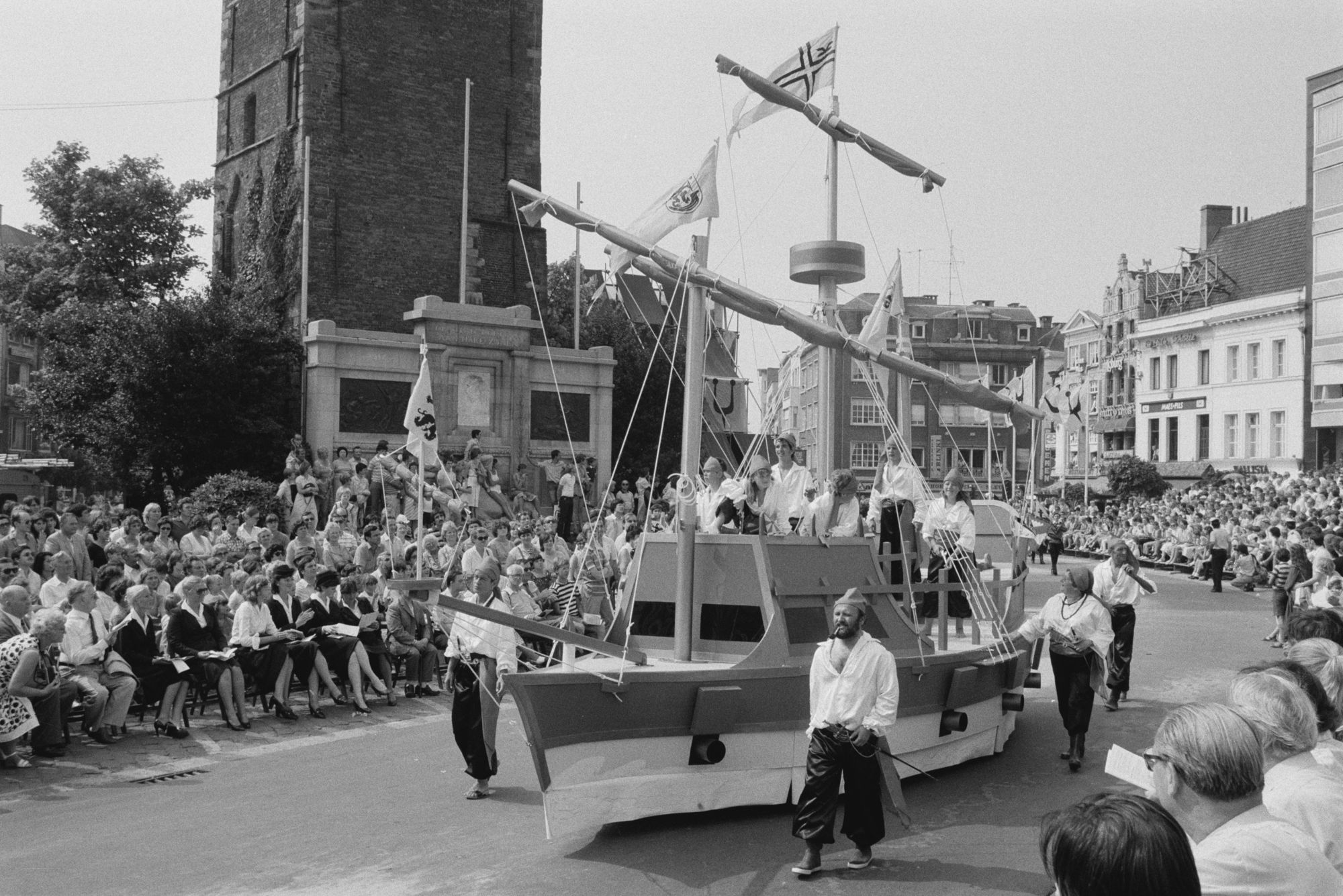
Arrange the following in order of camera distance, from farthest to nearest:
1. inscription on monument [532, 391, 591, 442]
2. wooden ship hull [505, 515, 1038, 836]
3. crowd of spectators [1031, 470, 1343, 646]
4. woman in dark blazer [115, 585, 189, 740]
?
inscription on monument [532, 391, 591, 442]
crowd of spectators [1031, 470, 1343, 646]
woman in dark blazer [115, 585, 189, 740]
wooden ship hull [505, 515, 1038, 836]

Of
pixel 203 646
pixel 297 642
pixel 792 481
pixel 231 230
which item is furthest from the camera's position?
pixel 231 230

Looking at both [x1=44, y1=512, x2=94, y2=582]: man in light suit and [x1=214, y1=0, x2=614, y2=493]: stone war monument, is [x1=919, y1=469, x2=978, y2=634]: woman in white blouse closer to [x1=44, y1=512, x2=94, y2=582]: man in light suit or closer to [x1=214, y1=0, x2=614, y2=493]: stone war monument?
[x1=44, y1=512, x2=94, y2=582]: man in light suit

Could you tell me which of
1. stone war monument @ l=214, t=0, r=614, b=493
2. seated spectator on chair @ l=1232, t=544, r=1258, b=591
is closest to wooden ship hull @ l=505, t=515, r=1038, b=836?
stone war monument @ l=214, t=0, r=614, b=493

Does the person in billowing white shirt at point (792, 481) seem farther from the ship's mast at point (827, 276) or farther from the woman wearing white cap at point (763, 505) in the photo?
the ship's mast at point (827, 276)

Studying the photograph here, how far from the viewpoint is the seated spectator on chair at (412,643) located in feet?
50.2

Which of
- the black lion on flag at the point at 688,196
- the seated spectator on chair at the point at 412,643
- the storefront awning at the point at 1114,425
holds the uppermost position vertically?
the storefront awning at the point at 1114,425

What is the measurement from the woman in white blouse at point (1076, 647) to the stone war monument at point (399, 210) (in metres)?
21.0

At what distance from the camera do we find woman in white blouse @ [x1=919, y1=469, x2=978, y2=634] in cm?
1174

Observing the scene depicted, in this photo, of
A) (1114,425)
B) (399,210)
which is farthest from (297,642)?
(1114,425)

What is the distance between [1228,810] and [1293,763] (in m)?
0.93

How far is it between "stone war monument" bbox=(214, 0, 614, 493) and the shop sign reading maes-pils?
35744 millimetres

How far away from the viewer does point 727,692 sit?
8977 mm

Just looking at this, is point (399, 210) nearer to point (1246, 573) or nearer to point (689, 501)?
point (1246, 573)

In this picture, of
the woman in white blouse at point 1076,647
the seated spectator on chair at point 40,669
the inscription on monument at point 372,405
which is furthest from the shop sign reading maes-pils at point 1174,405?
the seated spectator on chair at point 40,669
